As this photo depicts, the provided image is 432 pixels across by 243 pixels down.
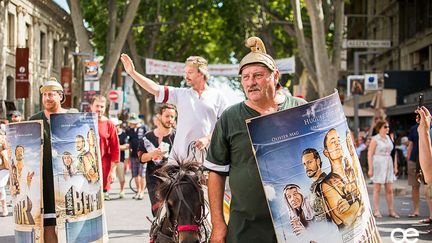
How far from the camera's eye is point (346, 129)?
4.01 meters

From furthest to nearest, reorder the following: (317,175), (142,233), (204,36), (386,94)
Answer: (204,36), (386,94), (142,233), (317,175)

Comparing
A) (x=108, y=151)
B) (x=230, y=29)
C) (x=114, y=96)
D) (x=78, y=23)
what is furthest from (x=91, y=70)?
(x=108, y=151)

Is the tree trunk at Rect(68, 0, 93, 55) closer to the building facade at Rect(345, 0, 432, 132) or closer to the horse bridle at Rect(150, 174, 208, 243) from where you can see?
the building facade at Rect(345, 0, 432, 132)

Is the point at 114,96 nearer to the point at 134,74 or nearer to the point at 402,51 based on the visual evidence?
the point at 402,51

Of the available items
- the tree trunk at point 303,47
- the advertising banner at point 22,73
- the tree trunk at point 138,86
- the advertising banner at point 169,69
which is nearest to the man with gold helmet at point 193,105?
the tree trunk at point 303,47

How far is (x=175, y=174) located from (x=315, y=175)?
134 cm

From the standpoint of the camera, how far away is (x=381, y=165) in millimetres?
12867

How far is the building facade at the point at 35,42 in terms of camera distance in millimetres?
34562

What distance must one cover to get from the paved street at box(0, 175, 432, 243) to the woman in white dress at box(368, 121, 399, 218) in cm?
33

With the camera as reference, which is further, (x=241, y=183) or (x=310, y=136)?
(x=241, y=183)

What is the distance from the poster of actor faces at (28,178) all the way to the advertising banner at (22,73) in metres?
25.5

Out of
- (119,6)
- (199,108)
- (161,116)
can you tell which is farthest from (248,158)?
(119,6)

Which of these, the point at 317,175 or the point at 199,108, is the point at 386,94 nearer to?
the point at 199,108

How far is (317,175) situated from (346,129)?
35cm
